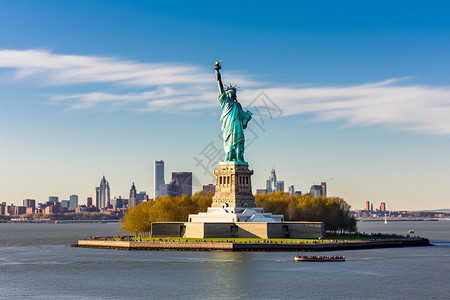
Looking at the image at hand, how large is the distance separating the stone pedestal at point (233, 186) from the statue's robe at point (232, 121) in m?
A: 4.03

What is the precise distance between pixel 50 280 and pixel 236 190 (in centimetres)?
5822

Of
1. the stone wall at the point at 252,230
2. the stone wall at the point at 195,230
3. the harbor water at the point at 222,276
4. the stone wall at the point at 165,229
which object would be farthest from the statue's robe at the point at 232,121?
the harbor water at the point at 222,276

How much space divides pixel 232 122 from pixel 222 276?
5880 cm

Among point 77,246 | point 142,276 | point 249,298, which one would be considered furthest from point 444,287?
point 77,246

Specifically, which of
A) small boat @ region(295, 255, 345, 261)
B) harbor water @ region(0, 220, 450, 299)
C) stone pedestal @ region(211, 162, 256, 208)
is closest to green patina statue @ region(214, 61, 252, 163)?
stone pedestal @ region(211, 162, 256, 208)

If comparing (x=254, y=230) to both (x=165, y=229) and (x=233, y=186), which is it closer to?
(x=233, y=186)

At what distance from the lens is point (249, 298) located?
2564 inches

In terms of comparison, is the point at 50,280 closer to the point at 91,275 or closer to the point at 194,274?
the point at 91,275

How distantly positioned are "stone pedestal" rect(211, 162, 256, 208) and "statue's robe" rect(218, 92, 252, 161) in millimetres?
4029

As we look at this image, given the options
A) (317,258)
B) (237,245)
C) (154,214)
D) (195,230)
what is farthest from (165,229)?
(317,258)

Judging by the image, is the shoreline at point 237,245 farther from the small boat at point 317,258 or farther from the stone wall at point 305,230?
the small boat at point 317,258

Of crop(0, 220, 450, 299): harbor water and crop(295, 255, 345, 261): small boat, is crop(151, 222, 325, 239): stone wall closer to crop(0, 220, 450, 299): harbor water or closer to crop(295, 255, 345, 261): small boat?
crop(0, 220, 450, 299): harbor water

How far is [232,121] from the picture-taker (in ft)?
438

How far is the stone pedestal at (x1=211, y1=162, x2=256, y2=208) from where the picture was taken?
130m
